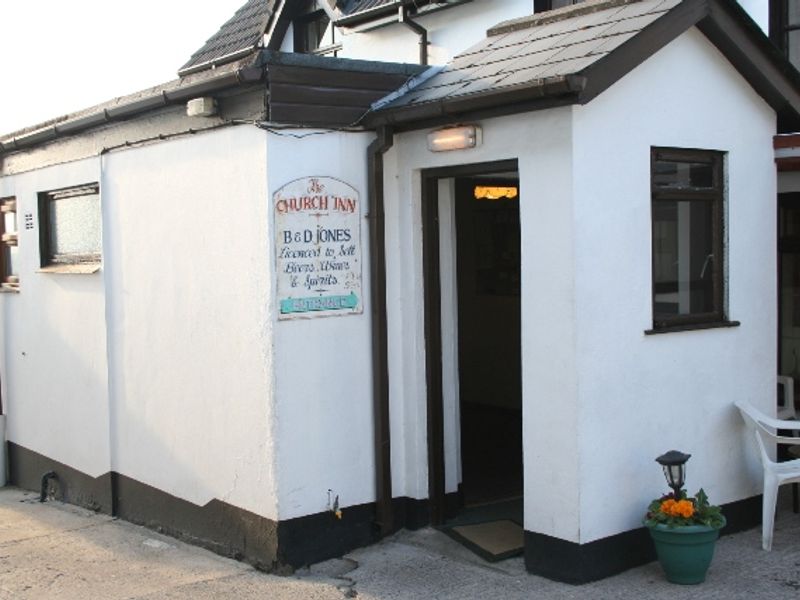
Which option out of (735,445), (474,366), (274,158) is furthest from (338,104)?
(474,366)

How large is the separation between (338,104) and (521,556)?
328cm

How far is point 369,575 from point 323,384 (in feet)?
4.26

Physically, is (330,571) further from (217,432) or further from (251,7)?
(251,7)

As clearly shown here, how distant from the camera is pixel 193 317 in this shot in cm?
782

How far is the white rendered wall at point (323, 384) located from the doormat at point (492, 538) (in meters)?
0.68

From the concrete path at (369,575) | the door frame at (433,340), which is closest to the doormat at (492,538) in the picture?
the concrete path at (369,575)

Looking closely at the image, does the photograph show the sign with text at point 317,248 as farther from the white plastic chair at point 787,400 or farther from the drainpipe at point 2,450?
the drainpipe at point 2,450

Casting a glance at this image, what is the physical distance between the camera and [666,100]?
687 centimetres

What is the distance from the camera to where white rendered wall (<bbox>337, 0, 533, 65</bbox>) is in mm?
10984

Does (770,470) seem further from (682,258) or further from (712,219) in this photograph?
(712,219)

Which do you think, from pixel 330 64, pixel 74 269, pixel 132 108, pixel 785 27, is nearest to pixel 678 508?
pixel 330 64

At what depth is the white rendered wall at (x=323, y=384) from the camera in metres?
6.98

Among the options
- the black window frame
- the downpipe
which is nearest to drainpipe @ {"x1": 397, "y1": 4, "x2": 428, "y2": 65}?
the black window frame

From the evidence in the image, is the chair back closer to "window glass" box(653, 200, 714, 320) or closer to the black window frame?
the black window frame
